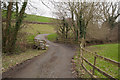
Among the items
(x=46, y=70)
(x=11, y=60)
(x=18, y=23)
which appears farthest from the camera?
(x=18, y=23)

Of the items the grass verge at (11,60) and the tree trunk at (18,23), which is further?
the tree trunk at (18,23)

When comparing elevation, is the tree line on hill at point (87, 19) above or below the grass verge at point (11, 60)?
above

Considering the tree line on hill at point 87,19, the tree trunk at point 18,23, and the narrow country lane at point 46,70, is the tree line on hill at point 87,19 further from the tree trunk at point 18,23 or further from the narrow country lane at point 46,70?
the narrow country lane at point 46,70

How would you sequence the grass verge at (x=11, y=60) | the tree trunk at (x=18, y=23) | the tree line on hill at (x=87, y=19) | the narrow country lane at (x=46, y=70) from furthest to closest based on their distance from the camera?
the tree line on hill at (x=87, y=19) → the tree trunk at (x=18, y=23) → the grass verge at (x=11, y=60) → the narrow country lane at (x=46, y=70)

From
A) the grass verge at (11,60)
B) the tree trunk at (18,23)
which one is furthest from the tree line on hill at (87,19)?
the grass verge at (11,60)

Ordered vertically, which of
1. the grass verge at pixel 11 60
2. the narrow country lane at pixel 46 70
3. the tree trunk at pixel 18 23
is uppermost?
the tree trunk at pixel 18 23

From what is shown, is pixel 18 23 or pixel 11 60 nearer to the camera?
pixel 11 60

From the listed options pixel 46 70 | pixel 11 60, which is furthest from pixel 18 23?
pixel 46 70

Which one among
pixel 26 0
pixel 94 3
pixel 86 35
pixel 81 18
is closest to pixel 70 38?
pixel 86 35

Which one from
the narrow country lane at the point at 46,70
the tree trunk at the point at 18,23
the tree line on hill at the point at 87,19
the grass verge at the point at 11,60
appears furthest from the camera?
the tree line on hill at the point at 87,19

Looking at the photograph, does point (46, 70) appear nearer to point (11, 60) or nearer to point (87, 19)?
point (11, 60)

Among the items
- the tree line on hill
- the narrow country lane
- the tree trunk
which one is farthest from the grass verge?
the tree line on hill

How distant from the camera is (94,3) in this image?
16.2m

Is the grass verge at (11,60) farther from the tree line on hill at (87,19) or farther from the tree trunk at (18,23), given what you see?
the tree line on hill at (87,19)
